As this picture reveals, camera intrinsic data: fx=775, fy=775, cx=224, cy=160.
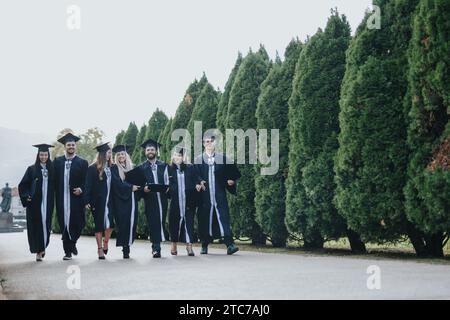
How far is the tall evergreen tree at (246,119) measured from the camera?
65.0 feet

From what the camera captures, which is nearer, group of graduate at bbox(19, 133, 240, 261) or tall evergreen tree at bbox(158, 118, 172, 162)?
group of graduate at bbox(19, 133, 240, 261)

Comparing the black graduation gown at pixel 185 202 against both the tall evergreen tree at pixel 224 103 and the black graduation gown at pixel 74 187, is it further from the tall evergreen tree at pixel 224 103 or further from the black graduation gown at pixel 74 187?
the tall evergreen tree at pixel 224 103

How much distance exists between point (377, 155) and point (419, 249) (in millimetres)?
1978

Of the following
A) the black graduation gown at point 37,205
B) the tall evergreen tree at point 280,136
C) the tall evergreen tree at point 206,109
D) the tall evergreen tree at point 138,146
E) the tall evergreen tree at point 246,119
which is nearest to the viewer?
the black graduation gown at point 37,205

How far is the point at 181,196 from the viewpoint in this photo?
15.3 m

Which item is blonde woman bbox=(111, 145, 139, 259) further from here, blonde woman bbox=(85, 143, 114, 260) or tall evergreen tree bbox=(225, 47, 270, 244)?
tall evergreen tree bbox=(225, 47, 270, 244)

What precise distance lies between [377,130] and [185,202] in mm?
4172

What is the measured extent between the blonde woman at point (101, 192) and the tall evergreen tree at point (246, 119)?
579 cm

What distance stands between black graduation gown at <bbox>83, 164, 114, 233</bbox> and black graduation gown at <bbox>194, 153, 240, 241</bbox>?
187 cm

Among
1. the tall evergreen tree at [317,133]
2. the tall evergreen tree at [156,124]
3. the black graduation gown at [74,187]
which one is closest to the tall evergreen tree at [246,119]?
the tall evergreen tree at [317,133]

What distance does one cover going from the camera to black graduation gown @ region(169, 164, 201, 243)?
1528cm

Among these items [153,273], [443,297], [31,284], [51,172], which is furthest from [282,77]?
[443,297]

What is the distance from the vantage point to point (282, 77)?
1855 centimetres

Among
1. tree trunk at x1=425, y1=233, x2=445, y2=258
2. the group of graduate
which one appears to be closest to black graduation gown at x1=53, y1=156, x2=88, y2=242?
the group of graduate
